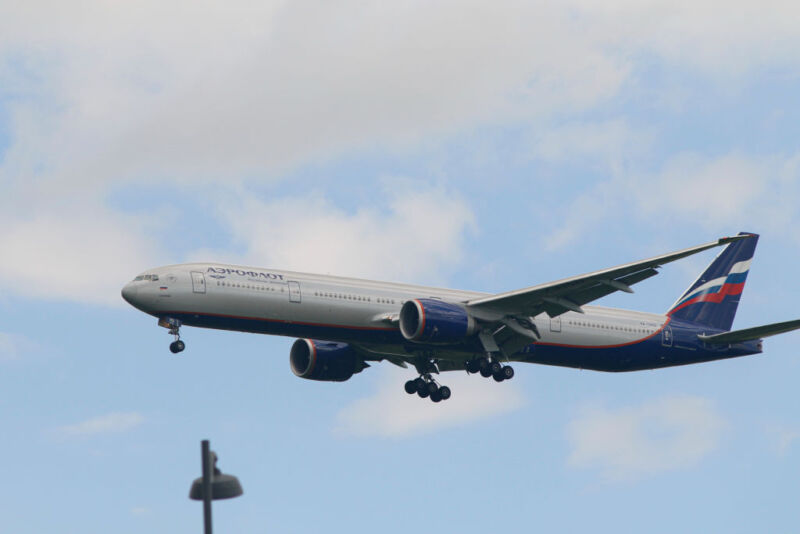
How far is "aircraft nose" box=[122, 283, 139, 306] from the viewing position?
1954 inches

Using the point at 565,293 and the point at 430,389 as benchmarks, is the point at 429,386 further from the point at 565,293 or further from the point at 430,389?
the point at 565,293

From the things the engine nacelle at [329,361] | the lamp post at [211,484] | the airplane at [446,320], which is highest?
the engine nacelle at [329,361]

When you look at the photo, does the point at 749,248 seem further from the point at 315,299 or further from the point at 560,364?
the point at 315,299

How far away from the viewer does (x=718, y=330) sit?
2399 inches

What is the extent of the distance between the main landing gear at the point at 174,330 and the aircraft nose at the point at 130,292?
139 cm

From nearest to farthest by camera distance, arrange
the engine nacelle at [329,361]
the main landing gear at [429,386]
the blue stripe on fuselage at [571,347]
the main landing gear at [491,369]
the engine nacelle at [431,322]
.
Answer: the blue stripe on fuselage at [571,347] → the engine nacelle at [431,322] → the main landing gear at [491,369] → the main landing gear at [429,386] → the engine nacelle at [329,361]

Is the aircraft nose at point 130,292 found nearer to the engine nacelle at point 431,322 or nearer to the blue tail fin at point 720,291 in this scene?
the engine nacelle at point 431,322

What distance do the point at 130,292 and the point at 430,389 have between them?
49.9 ft

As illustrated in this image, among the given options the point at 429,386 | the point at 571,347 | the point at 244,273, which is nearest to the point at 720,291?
the point at 571,347

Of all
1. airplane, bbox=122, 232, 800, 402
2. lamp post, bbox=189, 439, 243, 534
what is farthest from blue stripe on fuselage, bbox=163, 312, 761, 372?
lamp post, bbox=189, 439, 243, 534

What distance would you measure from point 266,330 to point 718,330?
76.4ft

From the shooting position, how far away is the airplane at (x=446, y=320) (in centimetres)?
4953

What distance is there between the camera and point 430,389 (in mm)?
57781

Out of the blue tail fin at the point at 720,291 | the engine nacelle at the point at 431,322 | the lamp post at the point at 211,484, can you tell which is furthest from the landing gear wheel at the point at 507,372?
the lamp post at the point at 211,484
